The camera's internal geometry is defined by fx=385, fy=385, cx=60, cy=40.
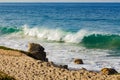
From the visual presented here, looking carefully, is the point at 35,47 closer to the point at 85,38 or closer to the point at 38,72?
the point at 38,72

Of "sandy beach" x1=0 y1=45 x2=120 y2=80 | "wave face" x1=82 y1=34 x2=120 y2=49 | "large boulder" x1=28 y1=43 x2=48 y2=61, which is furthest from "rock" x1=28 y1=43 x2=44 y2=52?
"wave face" x1=82 y1=34 x2=120 y2=49

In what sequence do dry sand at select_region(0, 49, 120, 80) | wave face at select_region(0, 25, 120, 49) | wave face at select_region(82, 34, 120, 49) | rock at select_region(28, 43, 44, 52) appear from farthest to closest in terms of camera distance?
wave face at select_region(0, 25, 120, 49) < wave face at select_region(82, 34, 120, 49) < rock at select_region(28, 43, 44, 52) < dry sand at select_region(0, 49, 120, 80)

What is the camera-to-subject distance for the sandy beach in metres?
18.8

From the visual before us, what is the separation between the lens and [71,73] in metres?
19.7

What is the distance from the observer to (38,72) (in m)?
19.7

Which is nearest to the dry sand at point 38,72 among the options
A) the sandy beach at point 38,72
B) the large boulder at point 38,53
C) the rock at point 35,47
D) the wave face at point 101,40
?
the sandy beach at point 38,72

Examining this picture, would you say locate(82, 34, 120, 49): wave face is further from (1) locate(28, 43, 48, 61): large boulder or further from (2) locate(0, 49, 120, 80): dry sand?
(2) locate(0, 49, 120, 80): dry sand

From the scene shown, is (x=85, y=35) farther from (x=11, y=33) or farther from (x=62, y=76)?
(x=62, y=76)

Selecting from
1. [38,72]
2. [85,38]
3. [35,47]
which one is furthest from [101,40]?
[38,72]

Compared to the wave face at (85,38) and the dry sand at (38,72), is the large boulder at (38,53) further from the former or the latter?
the wave face at (85,38)

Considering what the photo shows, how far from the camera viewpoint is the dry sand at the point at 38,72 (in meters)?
18.8

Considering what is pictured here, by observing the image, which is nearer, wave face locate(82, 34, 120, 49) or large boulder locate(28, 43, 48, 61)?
large boulder locate(28, 43, 48, 61)

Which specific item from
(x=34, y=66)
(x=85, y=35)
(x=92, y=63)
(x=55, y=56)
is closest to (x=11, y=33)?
(x=85, y=35)

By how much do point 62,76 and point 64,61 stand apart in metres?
10.5
